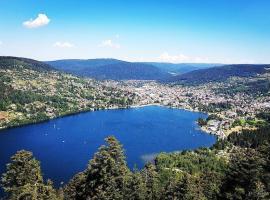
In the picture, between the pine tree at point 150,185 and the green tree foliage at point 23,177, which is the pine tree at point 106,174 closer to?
the green tree foliage at point 23,177

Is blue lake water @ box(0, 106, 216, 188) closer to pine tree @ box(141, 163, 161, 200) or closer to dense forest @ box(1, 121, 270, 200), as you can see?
pine tree @ box(141, 163, 161, 200)

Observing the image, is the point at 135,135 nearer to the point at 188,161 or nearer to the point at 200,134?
the point at 200,134

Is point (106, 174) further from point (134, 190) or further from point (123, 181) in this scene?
point (134, 190)

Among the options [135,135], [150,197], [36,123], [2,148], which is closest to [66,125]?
[36,123]

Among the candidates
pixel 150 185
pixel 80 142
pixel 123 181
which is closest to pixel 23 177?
pixel 123 181

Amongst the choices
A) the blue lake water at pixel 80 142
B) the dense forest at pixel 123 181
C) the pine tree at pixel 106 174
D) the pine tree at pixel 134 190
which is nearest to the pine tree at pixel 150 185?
the dense forest at pixel 123 181

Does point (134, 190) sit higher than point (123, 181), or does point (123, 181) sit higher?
point (123, 181)

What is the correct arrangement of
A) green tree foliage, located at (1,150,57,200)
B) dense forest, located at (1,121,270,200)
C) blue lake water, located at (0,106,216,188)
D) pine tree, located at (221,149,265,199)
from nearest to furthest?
pine tree, located at (221,149,265,199) → dense forest, located at (1,121,270,200) → green tree foliage, located at (1,150,57,200) → blue lake water, located at (0,106,216,188)

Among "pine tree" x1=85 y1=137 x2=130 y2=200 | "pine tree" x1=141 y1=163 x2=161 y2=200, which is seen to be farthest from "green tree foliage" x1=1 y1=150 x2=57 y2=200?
"pine tree" x1=141 y1=163 x2=161 y2=200
